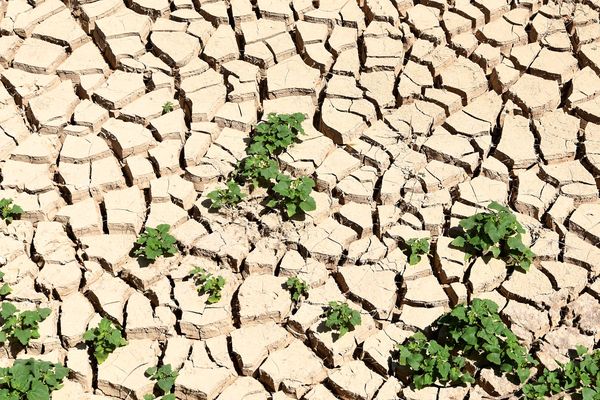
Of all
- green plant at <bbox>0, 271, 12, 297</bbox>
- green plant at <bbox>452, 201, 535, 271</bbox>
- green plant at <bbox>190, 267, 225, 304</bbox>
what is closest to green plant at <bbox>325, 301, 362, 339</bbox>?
green plant at <bbox>190, 267, 225, 304</bbox>

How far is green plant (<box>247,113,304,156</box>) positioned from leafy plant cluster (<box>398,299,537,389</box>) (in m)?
1.55

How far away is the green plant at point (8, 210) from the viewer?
5406mm

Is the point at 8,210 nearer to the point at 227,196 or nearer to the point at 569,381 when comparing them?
the point at 227,196

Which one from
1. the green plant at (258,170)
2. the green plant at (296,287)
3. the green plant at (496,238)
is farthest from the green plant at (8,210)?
the green plant at (496,238)

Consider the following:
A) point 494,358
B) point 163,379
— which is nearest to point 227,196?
point 163,379

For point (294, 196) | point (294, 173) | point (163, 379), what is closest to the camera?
point (163, 379)

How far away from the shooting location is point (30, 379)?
4.59 m

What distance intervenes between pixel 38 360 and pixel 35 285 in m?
0.53

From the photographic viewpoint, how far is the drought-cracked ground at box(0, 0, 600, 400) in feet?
15.9

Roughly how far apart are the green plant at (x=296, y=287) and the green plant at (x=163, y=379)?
765 millimetres

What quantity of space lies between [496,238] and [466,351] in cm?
69

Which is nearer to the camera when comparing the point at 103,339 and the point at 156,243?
the point at 103,339

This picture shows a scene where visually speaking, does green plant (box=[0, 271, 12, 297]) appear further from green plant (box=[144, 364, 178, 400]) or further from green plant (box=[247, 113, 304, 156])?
green plant (box=[247, 113, 304, 156])

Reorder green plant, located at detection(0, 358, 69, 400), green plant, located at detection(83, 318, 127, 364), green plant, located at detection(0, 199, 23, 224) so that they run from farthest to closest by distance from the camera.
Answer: green plant, located at detection(0, 199, 23, 224), green plant, located at detection(83, 318, 127, 364), green plant, located at detection(0, 358, 69, 400)
